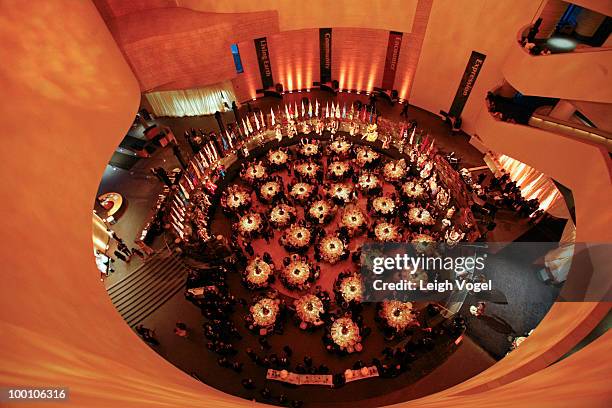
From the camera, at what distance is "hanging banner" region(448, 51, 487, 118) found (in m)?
15.8

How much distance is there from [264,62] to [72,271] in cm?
1605

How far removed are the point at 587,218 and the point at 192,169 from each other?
47.8 feet

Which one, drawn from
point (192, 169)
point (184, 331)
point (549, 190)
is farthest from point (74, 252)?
point (549, 190)

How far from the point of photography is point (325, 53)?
1967 centimetres

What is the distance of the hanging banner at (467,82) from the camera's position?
620 inches

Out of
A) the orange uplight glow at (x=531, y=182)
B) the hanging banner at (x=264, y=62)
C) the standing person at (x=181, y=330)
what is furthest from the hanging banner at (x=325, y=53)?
the standing person at (x=181, y=330)

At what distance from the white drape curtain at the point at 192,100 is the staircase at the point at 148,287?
30.7ft

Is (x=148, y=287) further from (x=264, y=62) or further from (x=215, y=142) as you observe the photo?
(x=264, y=62)

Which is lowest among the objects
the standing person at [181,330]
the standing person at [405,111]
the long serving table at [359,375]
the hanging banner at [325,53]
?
the long serving table at [359,375]

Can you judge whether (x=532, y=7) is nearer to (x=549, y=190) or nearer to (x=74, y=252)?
(x=549, y=190)

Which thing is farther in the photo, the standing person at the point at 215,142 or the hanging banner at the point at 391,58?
the hanging banner at the point at 391,58

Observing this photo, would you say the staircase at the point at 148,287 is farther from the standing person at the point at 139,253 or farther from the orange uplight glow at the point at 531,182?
the orange uplight glow at the point at 531,182

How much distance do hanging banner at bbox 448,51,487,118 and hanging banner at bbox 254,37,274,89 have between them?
10.2 m

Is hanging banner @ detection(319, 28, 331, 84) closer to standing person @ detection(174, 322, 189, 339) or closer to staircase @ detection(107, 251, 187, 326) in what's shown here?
staircase @ detection(107, 251, 187, 326)
